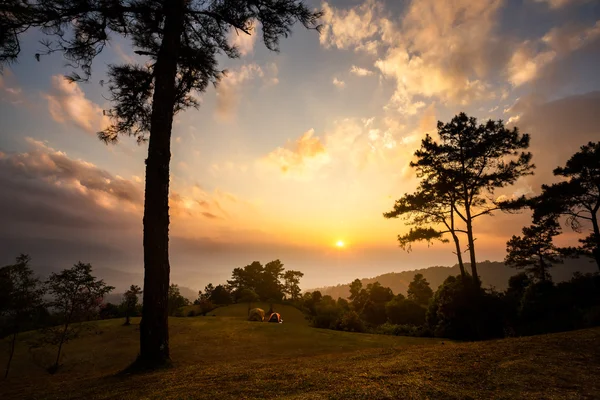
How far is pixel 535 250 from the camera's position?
117 feet

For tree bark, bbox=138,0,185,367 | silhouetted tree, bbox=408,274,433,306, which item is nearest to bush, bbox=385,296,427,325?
silhouetted tree, bbox=408,274,433,306

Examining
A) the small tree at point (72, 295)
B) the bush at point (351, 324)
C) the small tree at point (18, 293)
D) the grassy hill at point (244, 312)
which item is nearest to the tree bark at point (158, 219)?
the small tree at point (72, 295)

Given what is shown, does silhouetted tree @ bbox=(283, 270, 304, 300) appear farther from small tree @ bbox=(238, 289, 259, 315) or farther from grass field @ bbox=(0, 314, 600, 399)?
grass field @ bbox=(0, 314, 600, 399)

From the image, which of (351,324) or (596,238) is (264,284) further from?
(596,238)

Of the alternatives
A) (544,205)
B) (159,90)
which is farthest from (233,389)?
(544,205)

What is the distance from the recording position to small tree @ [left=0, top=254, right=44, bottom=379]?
1595 cm

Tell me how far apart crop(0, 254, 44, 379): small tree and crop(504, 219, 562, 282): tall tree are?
49.4 meters

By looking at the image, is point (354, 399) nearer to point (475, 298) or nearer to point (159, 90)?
point (159, 90)

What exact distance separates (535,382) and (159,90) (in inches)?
371

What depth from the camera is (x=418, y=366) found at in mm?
4113

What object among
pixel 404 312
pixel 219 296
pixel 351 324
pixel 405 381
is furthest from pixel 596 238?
pixel 219 296

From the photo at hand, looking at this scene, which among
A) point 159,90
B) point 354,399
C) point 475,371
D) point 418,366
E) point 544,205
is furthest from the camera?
point 544,205

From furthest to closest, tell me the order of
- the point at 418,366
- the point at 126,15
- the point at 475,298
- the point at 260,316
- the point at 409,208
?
the point at 260,316
the point at 409,208
the point at 475,298
the point at 126,15
the point at 418,366

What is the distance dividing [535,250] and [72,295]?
49496mm
